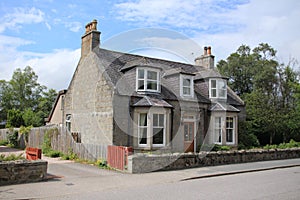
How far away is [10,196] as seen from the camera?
9.26m

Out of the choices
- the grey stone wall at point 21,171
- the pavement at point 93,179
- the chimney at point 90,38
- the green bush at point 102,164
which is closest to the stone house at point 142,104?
the chimney at point 90,38

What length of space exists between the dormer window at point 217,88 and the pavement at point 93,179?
8.94 m

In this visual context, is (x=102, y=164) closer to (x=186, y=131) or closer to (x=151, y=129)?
(x=151, y=129)

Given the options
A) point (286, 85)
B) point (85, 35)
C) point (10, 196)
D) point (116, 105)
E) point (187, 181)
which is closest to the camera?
point (10, 196)

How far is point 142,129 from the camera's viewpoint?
1956cm

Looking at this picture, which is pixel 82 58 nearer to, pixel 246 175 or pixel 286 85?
pixel 246 175

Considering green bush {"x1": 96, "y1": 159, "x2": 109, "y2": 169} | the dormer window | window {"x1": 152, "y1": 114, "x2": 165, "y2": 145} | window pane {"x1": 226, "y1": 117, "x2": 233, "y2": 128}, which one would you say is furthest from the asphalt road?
the dormer window

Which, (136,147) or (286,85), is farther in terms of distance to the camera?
(286,85)

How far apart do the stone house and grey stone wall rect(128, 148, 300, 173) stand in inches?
160

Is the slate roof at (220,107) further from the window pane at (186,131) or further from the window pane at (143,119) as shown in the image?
the window pane at (143,119)

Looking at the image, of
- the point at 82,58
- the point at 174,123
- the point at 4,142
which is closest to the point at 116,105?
the point at 174,123

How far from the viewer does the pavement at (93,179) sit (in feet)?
32.5

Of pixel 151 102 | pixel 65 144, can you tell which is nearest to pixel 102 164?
pixel 65 144

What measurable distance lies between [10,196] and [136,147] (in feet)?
34.7
